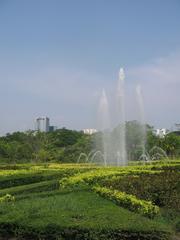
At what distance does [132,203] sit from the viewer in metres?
6.41

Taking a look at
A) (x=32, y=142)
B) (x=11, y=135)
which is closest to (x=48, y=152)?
(x=32, y=142)

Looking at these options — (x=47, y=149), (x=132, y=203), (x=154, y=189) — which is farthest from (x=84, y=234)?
(x=47, y=149)

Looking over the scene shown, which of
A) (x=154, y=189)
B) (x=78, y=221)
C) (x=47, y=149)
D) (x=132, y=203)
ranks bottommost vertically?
(x=78, y=221)

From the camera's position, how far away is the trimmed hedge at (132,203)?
20.3ft

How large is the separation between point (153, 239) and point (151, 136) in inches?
1128

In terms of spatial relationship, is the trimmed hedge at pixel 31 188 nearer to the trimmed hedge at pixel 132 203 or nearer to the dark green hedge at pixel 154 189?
the dark green hedge at pixel 154 189

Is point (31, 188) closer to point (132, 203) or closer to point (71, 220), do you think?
point (132, 203)

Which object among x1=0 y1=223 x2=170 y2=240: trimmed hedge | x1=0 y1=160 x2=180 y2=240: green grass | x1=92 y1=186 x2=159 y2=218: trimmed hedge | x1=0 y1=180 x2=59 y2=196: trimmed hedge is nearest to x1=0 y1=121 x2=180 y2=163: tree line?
x1=0 y1=180 x2=59 y2=196: trimmed hedge

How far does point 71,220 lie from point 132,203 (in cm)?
153

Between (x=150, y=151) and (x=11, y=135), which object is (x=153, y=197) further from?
(x=11, y=135)

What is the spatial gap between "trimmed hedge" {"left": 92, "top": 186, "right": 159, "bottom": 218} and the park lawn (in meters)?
0.37

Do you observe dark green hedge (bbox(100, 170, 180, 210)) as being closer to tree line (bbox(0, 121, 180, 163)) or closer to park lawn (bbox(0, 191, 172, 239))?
park lawn (bbox(0, 191, 172, 239))

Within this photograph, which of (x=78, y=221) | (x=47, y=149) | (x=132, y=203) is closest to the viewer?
(x=78, y=221)

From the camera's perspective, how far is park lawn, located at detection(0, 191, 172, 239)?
191 inches
